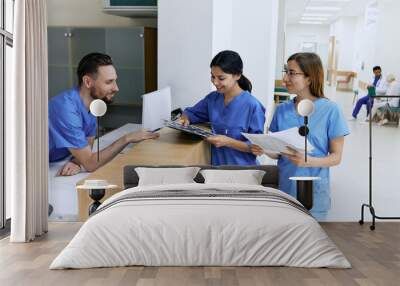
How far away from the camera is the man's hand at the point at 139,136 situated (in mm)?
5309

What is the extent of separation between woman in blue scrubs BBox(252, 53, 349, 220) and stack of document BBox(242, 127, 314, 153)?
0.04 metres

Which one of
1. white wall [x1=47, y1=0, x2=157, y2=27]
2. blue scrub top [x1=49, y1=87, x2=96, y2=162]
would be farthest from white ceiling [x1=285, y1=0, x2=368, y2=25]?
blue scrub top [x1=49, y1=87, x2=96, y2=162]

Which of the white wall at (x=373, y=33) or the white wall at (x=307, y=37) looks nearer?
the white wall at (x=307, y=37)

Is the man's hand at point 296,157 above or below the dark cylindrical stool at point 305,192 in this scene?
above

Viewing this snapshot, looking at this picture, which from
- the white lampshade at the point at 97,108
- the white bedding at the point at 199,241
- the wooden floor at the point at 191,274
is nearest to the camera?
the wooden floor at the point at 191,274

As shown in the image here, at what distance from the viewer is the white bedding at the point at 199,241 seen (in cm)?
386

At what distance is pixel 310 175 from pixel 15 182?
2317 millimetres

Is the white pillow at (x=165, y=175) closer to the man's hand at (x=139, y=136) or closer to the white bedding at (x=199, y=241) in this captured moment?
the man's hand at (x=139, y=136)

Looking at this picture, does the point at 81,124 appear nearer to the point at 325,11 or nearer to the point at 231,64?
the point at 231,64

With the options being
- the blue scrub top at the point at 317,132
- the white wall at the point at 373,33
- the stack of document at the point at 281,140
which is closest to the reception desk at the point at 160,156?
the stack of document at the point at 281,140

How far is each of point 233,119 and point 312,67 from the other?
2.47ft

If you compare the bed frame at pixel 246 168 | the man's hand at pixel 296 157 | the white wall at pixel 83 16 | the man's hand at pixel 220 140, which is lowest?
the bed frame at pixel 246 168

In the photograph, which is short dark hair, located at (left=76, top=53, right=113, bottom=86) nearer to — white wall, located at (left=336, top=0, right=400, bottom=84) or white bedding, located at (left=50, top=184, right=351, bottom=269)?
white bedding, located at (left=50, top=184, right=351, bottom=269)

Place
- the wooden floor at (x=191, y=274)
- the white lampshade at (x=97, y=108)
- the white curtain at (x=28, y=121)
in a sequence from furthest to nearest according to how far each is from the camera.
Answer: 1. the white lampshade at (x=97, y=108)
2. the white curtain at (x=28, y=121)
3. the wooden floor at (x=191, y=274)
